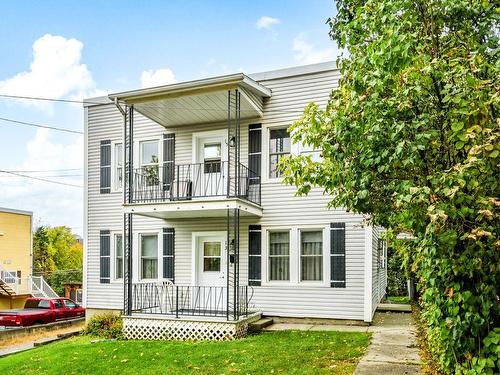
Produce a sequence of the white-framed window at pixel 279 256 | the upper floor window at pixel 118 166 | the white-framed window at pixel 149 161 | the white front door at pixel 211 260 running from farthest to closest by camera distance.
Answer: the upper floor window at pixel 118 166 < the white-framed window at pixel 149 161 < the white front door at pixel 211 260 < the white-framed window at pixel 279 256

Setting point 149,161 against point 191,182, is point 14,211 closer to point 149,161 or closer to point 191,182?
point 149,161

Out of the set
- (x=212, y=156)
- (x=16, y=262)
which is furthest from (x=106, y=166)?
(x=16, y=262)

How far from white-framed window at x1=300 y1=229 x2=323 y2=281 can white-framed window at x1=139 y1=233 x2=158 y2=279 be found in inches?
183

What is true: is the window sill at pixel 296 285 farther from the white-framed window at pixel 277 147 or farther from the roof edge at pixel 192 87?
the roof edge at pixel 192 87

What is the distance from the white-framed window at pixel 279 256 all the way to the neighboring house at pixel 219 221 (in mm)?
28

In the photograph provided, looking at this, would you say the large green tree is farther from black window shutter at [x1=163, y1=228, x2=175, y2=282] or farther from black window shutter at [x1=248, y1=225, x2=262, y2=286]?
black window shutter at [x1=163, y1=228, x2=175, y2=282]

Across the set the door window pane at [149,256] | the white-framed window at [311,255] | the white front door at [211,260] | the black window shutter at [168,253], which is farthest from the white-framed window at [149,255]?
the white-framed window at [311,255]

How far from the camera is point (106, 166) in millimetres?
14867

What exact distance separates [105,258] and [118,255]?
431mm

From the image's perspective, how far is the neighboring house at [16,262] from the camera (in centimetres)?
2419

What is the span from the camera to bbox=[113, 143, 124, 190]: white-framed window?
14750 millimetres

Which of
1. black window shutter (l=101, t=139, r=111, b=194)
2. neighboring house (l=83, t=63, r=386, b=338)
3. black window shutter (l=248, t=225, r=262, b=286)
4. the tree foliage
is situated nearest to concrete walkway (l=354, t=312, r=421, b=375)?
neighboring house (l=83, t=63, r=386, b=338)

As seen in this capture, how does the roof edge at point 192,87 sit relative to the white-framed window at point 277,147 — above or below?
above

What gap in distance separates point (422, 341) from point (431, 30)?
6.16 m
